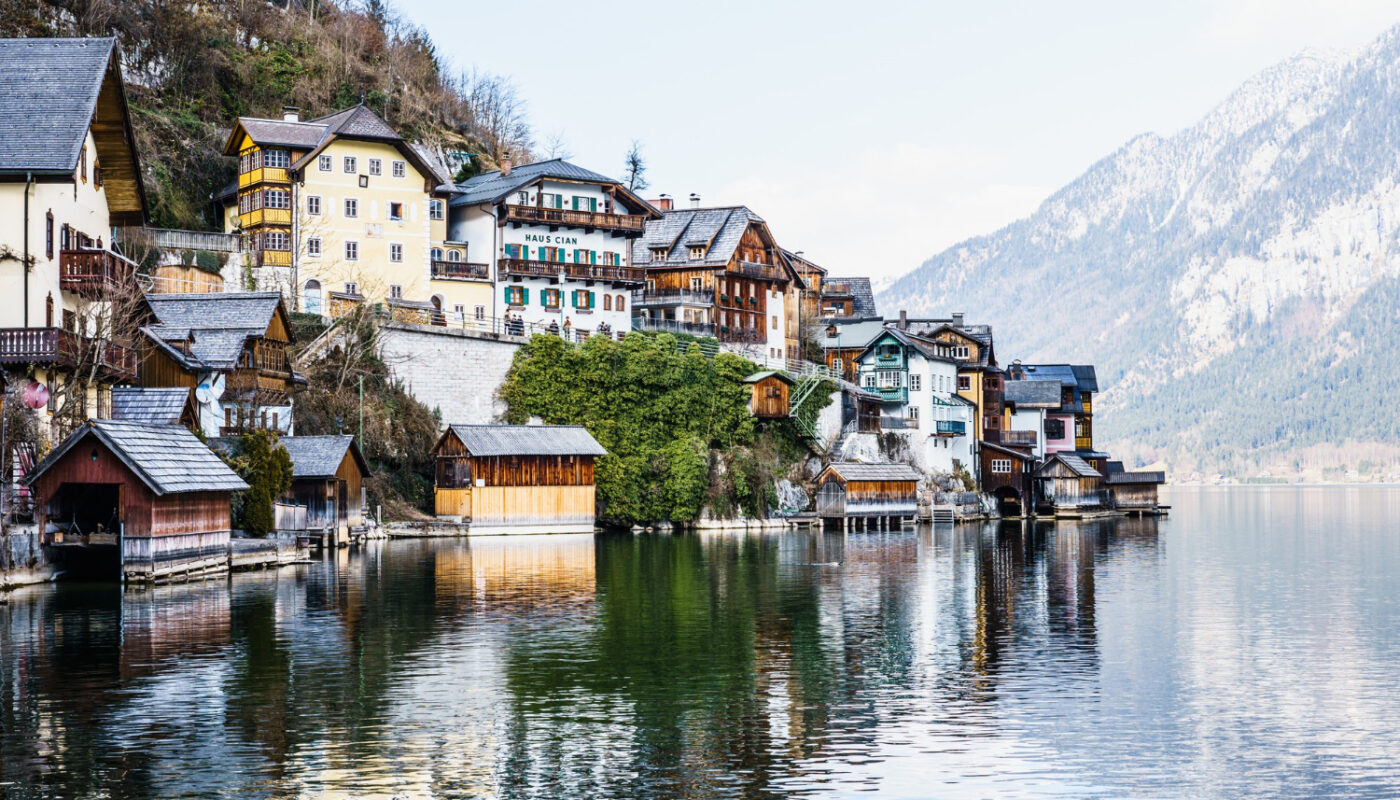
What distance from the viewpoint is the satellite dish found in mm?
46156

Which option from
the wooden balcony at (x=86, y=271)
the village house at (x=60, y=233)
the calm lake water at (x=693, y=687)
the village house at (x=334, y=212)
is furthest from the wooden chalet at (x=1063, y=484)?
the wooden balcony at (x=86, y=271)

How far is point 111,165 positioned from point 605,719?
35444 millimetres

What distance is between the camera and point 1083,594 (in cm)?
5100

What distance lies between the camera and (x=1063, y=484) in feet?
368

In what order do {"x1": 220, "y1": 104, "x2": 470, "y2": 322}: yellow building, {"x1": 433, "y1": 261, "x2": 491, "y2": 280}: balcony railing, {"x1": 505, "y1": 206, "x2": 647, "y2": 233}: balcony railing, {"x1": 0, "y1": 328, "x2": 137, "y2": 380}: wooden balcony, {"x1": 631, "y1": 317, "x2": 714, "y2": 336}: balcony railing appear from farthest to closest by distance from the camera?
{"x1": 631, "y1": 317, "x2": 714, "y2": 336}: balcony railing
{"x1": 505, "y1": 206, "x2": 647, "y2": 233}: balcony railing
{"x1": 433, "y1": 261, "x2": 491, "y2": 280}: balcony railing
{"x1": 220, "y1": 104, "x2": 470, "y2": 322}: yellow building
{"x1": 0, "y1": 328, "x2": 137, "y2": 380}: wooden balcony

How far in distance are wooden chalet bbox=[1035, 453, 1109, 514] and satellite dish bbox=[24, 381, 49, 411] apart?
262 feet

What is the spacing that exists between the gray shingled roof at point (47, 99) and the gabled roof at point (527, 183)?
4327cm

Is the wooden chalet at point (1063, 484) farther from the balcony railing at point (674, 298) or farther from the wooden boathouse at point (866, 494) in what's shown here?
the balcony railing at point (674, 298)

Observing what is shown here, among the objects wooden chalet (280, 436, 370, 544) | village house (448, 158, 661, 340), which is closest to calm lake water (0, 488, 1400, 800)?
wooden chalet (280, 436, 370, 544)

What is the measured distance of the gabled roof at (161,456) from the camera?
4391cm

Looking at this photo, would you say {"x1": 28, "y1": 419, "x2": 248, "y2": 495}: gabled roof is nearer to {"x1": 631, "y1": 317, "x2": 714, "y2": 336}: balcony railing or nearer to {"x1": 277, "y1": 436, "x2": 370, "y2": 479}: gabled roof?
{"x1": 277, "y1": 436, "x2": 370, "y2": 479}: gabled roof

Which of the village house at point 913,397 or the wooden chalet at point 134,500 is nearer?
the wooden chalet at point 134,500

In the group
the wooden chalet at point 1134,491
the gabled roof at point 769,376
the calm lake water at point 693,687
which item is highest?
the gabled roof at point 769,376

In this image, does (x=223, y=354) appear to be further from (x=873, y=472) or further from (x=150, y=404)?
(x=873, y=472)
